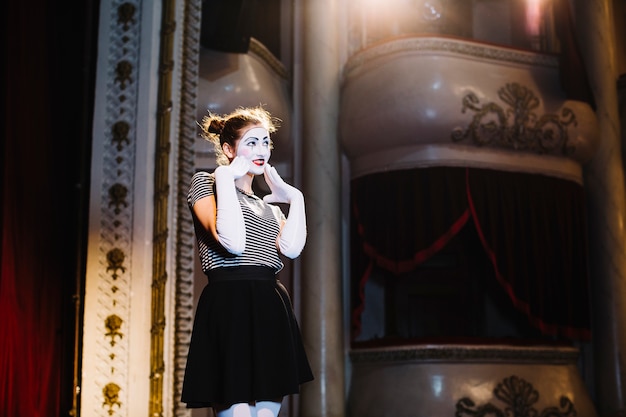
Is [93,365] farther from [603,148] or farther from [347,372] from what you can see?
[603,148]

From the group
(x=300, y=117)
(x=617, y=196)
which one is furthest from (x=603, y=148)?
(x=300, y=117)

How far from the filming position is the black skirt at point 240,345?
221 centimetres

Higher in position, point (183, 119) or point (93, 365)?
point (183, 119)

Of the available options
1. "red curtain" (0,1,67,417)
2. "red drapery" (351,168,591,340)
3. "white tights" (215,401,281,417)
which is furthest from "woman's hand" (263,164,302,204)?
"red drapery" (351,168,591,340)

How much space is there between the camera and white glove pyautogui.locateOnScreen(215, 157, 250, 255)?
7.30 feet

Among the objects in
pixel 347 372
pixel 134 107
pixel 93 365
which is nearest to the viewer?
pixel 93 365

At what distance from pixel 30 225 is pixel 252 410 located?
74.3 inches

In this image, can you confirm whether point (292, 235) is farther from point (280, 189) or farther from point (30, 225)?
point (30, 225)

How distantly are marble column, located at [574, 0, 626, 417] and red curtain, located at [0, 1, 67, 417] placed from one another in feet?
16.3

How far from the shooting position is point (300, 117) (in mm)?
7312

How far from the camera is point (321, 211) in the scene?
704 centimetres

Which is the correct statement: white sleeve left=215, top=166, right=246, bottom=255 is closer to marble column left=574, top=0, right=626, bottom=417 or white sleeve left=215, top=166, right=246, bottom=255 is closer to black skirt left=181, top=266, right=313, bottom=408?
black skirt left=181, top=266, right=313, bottom=408

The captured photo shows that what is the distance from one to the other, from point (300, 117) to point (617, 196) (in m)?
2.83

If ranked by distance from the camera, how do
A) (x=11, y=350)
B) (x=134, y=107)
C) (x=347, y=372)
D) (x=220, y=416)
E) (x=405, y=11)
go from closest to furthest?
(x=220, y=416) → (x=11, y=350) → (x=134, y=107) → (x=347, y=372) → (x=405, y=11)
